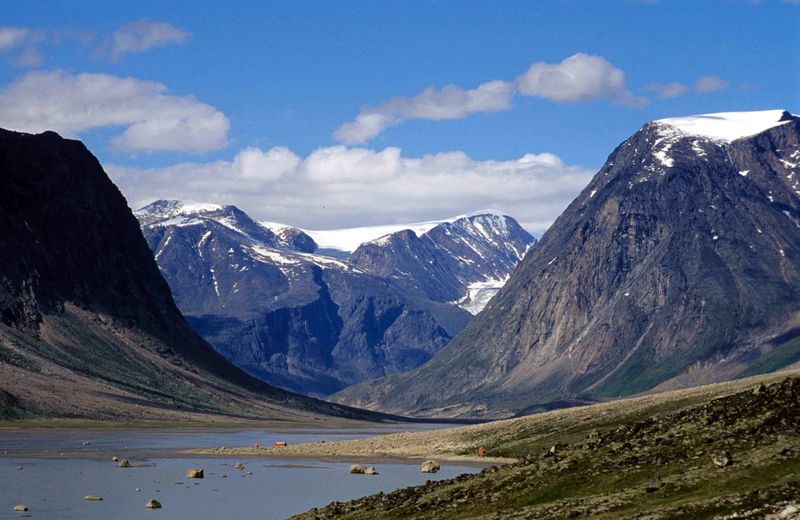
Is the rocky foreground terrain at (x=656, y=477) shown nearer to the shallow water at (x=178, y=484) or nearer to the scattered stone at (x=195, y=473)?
the shallow water at (x=178, y=484)

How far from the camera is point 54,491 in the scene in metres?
105

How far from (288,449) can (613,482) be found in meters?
107

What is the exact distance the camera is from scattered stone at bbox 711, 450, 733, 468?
60719mm

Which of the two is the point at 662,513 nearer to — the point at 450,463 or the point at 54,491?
the point at 54,491

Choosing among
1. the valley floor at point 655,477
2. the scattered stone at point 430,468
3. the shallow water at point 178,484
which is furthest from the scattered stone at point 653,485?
the scattered stone at point 430,468

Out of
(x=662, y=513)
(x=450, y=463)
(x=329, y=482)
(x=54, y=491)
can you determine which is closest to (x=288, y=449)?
(x=450, y=463)

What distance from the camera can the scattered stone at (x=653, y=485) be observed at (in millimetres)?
59906

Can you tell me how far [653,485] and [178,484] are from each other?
62.3m

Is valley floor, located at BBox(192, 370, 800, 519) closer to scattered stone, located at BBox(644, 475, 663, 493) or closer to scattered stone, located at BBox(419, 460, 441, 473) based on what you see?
scattered stone, located at BBox(644, 475, 663, 493)

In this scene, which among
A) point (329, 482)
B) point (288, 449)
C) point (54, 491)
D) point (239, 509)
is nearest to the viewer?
point (239, 509)

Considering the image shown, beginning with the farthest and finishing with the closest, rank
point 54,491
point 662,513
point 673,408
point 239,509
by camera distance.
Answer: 1. point 673,408
2. point 54,491
3. point 239,509
4. point 662,513

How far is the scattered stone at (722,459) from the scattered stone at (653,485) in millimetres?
2808

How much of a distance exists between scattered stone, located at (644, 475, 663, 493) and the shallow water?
3401 cm

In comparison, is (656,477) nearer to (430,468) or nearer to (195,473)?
(430,468)
